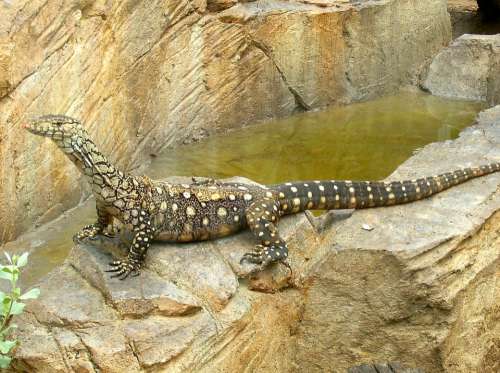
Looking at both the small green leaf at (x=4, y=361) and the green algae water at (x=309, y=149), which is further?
the green algae water at (x=309, y=149)

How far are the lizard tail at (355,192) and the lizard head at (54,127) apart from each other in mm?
1838

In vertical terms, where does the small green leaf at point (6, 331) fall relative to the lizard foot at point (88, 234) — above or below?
above

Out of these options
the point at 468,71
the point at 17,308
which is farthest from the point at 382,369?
→ the point at 468,71

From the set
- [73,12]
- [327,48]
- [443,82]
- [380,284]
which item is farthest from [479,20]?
[380,284]

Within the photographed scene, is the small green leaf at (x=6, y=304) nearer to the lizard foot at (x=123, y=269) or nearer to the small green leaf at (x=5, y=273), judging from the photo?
the small green leaf at (x=5, y=273)

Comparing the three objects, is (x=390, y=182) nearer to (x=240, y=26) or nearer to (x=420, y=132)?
(x=420, y=132)

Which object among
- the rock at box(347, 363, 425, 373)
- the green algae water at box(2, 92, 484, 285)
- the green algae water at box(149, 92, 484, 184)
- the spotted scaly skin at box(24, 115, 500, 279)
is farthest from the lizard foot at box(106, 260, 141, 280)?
the green algae water at box(149, 92, 484, 184)

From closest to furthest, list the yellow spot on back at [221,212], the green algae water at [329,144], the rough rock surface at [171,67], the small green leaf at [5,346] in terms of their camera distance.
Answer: the small green leaf at [5,346] → the yellow spot on back at [221,212] → the rough rock surface at [171,67] → the green algae water at [329,144]

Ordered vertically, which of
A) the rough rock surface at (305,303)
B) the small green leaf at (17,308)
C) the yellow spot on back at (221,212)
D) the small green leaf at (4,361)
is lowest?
the rough rock surface at (305,303)

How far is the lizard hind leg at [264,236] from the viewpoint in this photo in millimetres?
5879

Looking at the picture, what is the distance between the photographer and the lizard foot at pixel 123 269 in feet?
18.0

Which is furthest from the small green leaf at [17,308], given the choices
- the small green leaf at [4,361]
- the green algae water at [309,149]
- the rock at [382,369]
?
the rock at [382,369]

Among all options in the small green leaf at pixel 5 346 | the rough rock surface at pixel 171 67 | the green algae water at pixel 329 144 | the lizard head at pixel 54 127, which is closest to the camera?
the small green leaf at pixel 5 346

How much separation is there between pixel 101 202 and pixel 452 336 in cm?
311
